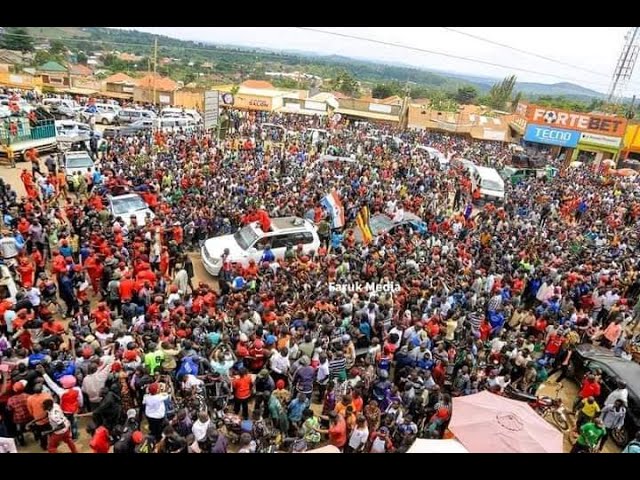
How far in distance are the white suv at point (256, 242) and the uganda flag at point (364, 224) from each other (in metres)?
1.86

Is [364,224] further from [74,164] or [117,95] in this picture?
[117,95]

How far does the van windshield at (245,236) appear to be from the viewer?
1159 centimetres

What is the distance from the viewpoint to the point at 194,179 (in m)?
15.3

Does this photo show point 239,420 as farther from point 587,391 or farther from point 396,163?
point 396,163

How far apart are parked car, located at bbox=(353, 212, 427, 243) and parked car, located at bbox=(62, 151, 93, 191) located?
9.85 metres

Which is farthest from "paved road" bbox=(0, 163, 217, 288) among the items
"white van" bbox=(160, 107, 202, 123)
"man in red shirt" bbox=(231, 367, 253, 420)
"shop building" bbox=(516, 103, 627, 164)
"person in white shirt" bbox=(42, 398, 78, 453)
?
"shop building" bbox=(516, 103, 627, 164)

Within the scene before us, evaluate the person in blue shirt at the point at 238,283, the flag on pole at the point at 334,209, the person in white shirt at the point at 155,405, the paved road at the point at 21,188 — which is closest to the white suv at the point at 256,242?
the paved road at the point at 21,188

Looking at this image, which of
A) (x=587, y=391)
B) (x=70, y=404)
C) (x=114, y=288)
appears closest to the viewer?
(x=70, y=404)

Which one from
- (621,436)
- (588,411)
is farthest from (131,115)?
(621,436)

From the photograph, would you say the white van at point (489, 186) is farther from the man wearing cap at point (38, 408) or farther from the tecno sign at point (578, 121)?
the man wearing cap at point (38, 408)

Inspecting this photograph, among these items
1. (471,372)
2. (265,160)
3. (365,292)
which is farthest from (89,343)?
(265,160)

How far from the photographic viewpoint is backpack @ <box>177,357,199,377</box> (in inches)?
255

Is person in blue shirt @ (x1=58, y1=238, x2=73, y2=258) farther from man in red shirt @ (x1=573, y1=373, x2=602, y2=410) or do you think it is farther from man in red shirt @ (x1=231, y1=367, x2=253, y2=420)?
man in red shirt @ (x1=573, y1=373, x2=602, y2=410)

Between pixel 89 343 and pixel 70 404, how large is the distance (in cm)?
102
